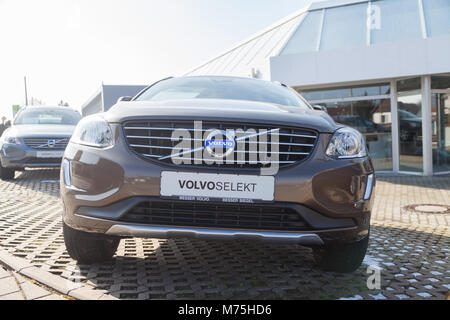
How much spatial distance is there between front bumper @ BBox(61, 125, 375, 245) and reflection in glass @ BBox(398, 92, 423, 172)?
9409mm

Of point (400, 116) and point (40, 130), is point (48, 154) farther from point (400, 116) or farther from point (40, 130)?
point (400, 116)

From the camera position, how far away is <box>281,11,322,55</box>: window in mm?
11703

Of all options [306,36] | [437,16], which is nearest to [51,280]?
[306,36]

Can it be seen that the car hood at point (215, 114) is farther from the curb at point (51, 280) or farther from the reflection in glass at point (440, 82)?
the reflection in glass at point (440, 82)

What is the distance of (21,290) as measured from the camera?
2.50m

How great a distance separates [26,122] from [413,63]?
351 inches

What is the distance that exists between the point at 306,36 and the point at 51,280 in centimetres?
1092

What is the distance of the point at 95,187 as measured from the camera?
2.44 meters

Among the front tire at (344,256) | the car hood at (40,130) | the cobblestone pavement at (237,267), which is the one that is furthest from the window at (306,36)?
the front tire at (344,256)

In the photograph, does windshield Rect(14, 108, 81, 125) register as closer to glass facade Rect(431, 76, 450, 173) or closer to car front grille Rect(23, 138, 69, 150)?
car front grille Rect(23, 138, 69, 150)

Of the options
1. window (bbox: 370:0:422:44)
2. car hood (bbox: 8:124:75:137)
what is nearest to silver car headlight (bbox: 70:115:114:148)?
car hood (bbox: 8:124:75:137)

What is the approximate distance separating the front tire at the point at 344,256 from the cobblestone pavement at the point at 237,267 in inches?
3.0

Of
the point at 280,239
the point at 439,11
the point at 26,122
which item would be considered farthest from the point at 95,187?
the point at 439,11
